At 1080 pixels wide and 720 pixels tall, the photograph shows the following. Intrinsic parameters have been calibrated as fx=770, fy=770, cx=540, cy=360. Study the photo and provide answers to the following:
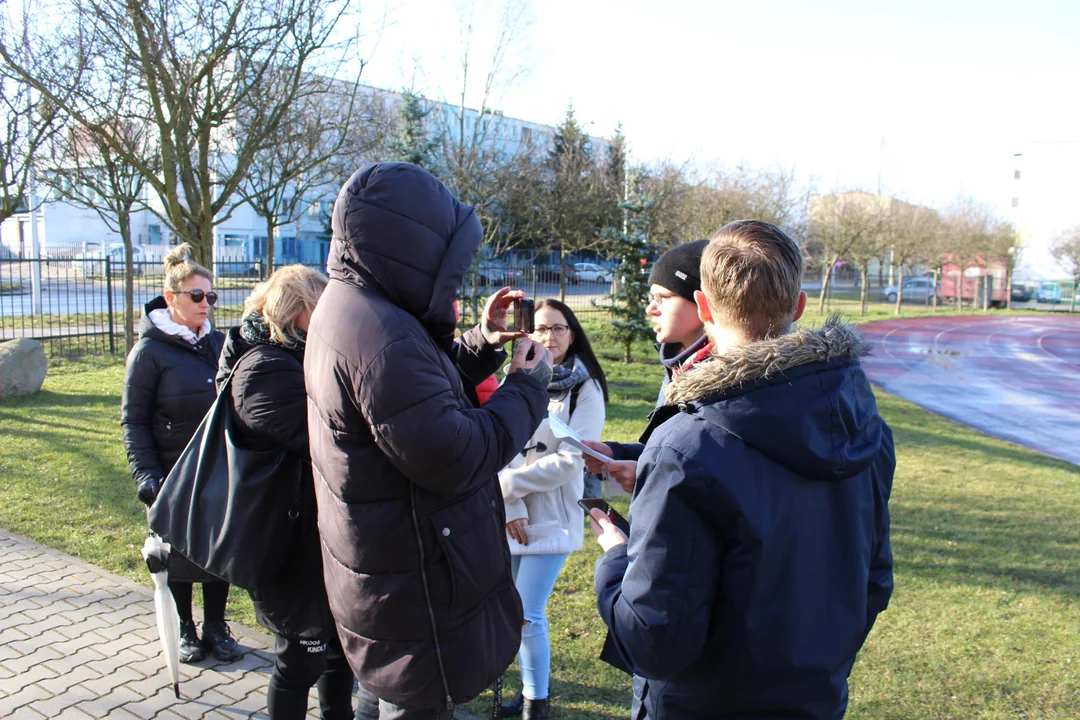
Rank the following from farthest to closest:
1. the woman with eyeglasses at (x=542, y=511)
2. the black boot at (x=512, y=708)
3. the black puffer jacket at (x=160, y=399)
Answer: the black puffer jacket at (x=160, y=399), the black boot at (x=512, y=708), the woman with eyeglasses at (x=542, y=511)

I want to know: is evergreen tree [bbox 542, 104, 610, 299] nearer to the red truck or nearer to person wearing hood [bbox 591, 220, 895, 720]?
person wearing hood [bbox 591, 220, 895, 720]

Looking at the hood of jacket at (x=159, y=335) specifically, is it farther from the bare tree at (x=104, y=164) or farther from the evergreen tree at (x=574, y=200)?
the evergreen tree at (x=574, y=200)

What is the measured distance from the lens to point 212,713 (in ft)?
11.0

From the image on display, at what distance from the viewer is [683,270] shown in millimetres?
2834

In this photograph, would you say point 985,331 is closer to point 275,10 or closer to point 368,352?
point 275,10

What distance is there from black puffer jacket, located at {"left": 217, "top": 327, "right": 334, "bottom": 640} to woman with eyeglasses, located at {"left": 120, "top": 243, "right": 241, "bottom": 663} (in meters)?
1.13

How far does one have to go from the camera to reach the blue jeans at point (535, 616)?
323cm

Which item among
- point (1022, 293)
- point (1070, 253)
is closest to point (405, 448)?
point (1070, 253)

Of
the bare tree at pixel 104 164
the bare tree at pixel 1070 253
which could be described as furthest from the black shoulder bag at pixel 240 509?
the bare tree at pixel 1070 253

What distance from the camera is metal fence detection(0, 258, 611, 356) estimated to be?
14.9 metres

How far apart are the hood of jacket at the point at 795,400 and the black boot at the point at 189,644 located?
3.24 metres

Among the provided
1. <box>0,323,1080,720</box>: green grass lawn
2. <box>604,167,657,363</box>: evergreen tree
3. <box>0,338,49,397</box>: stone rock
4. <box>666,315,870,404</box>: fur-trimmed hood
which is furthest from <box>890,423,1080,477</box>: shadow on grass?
<box>0,338,49,397</box>: stone rock

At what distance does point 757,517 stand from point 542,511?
187cm

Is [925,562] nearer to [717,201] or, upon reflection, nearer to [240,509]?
[240,509]
